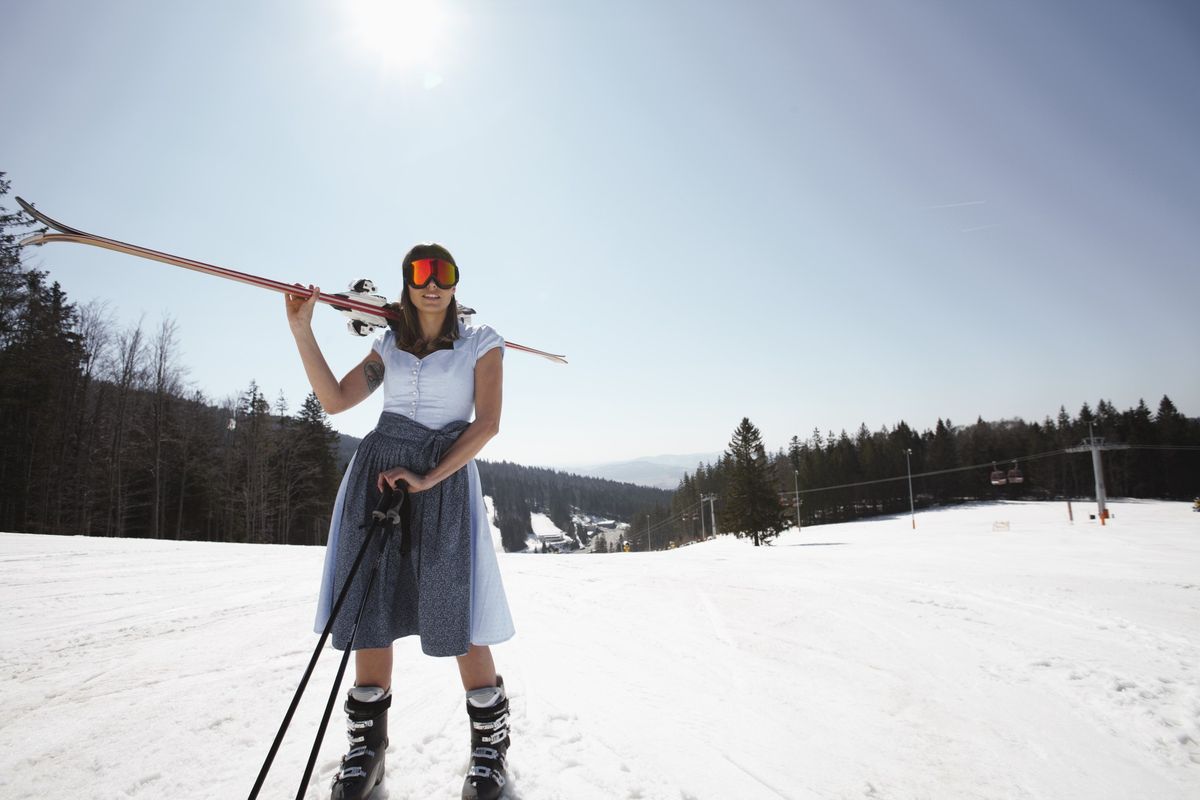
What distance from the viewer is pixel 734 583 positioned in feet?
20.9

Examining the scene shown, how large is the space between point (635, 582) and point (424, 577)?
17.7 ft

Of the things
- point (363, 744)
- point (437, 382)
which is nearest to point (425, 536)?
point (437, 382)

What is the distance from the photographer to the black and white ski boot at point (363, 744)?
5.13 ft

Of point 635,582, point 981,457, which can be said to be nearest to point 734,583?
point 635,582

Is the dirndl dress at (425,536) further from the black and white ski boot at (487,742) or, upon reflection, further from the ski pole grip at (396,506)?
the black and white ski boot at (487,742)

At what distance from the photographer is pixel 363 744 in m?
1.66

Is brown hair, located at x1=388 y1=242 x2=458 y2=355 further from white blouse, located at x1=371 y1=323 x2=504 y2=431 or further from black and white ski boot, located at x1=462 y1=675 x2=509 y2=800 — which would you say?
black and white ski boot, located at x1=462 y1=675 x2=509 y2=800

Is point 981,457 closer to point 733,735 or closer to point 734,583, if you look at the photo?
point 734,583

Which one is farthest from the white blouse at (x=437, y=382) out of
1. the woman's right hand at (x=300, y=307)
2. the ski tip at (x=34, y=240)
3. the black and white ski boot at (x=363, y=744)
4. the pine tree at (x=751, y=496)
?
the pine tree at (x=751, y=496)

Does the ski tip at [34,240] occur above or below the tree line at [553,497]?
above

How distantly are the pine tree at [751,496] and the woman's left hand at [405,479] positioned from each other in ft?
118

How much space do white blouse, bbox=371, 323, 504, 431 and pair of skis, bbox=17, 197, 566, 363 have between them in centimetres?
20

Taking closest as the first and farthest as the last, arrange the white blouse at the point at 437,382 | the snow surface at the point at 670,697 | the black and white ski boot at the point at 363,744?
1. the black and white ski boot at the point at 363,744
2. the snow surface at the point at 670,697
3. the white blouse at the point at 437,382

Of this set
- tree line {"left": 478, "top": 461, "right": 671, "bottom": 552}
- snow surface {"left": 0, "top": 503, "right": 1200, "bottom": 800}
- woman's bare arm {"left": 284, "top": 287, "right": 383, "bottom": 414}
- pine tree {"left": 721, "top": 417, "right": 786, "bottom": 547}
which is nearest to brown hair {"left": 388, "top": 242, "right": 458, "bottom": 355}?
woman's bare arm {"left": 284, "top": 287, "right": 383, "bottom": 414}
